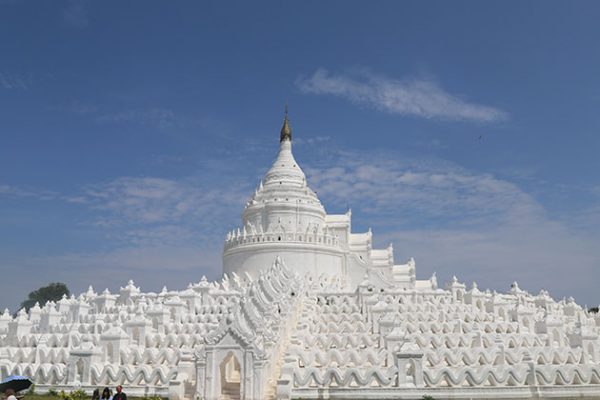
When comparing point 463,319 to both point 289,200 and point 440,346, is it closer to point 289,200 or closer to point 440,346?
point 440,346

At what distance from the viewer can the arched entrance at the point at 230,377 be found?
22.6m

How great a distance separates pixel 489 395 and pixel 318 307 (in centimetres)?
1779

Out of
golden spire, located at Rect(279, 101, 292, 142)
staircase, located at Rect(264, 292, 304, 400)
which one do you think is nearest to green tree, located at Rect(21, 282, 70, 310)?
golden spire, located at Rect(279, 101, 292, 142)

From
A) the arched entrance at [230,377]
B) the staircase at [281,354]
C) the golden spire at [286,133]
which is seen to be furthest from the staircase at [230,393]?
the golden spire at [286,133]

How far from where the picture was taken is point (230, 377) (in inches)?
994

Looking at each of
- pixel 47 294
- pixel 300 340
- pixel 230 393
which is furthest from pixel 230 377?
pixel 47 294

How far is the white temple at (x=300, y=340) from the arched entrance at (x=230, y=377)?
9 centimetres

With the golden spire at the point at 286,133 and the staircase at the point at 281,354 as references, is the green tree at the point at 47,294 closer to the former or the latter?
the golden spire at the point at 286,133

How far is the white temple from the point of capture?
22344mm

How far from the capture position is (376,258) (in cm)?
6294

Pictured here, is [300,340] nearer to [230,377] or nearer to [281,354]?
[281,354]


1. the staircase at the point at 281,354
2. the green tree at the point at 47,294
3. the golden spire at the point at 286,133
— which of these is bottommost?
the staircase at the point at 281,354

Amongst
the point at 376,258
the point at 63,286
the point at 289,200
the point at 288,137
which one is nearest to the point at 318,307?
the point at 289,200

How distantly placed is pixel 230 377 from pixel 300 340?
5396 millimetres
